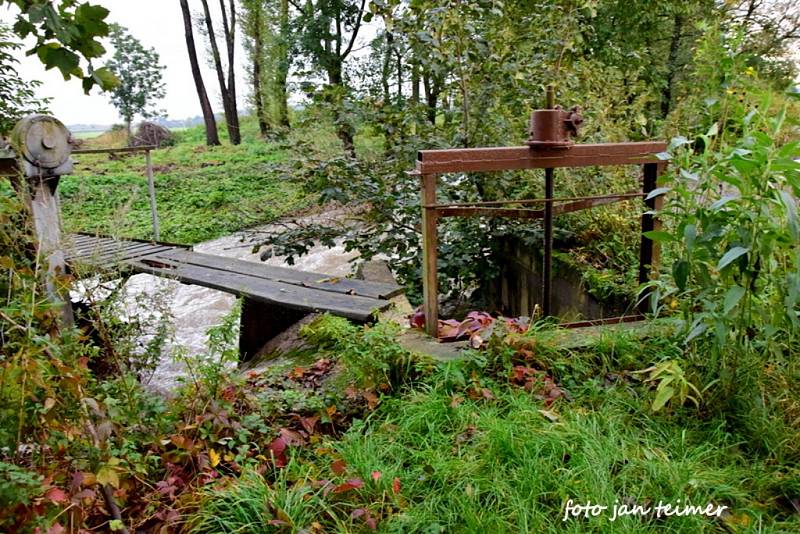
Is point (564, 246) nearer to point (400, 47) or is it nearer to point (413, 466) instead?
point (400, 47)

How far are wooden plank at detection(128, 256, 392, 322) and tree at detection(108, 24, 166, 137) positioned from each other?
19221 millimetres

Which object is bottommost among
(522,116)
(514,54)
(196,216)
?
(196,216)

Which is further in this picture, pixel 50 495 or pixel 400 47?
pixel 400 47

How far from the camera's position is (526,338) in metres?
2.48

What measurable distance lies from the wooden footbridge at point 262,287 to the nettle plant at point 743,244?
164 centimetres

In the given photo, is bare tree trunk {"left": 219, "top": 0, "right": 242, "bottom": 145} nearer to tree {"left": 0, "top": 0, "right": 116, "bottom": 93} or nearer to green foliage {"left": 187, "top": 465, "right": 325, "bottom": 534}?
tree {"left": 0, "top": 0, "right": 116, "bottom": 93}

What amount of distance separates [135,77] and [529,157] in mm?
23080

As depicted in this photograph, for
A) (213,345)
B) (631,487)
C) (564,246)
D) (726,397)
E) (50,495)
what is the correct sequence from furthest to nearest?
(564,246)
(213,345)
(726,397)
(631,487)
(50,495)

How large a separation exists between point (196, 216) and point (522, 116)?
9411 millimetres

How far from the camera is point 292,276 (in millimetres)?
4238

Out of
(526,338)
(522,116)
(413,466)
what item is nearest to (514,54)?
(522,116)

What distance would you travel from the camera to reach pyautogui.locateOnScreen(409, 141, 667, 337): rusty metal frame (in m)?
2.49

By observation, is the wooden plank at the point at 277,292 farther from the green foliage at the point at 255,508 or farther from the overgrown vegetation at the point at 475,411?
the green foliage at the point at 255,508

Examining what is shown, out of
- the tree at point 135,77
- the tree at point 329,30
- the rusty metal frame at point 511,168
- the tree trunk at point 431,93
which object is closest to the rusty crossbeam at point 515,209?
the rusty metal frame at point 511,168
